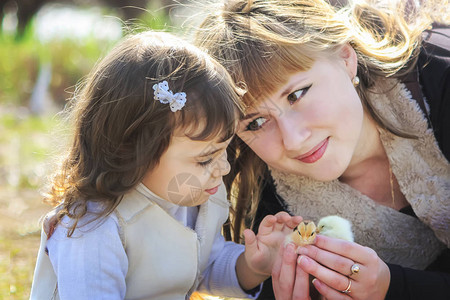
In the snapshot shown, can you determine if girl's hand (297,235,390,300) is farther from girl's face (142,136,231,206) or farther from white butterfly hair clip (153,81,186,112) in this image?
white butterfly hair clip (153,81,186,112)

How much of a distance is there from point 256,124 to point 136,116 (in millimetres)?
407

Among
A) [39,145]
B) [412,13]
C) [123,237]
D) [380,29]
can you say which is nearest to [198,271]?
[123,237]

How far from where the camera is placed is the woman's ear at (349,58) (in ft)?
6.01

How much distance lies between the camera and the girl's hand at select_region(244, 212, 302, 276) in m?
1.76

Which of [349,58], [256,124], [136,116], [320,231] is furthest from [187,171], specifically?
[349,58]

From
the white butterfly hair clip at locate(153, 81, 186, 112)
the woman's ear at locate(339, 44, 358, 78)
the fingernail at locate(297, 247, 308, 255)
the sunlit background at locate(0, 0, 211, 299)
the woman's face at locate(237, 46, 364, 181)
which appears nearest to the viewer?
the white butterfly hair clip at locate(153, 81, 186, 112)

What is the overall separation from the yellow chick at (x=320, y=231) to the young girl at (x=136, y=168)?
0.26 m

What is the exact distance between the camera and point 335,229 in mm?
1673

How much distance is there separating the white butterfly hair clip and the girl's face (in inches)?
3.6

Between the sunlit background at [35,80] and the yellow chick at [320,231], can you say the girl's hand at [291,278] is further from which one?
the sunlit background at [35,80]

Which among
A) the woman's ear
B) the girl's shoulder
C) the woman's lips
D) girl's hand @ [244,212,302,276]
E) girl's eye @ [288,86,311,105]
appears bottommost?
girl's hand @ [244,212,302,276]

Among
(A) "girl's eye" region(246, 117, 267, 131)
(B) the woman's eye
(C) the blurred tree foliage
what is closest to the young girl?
(B) the woman's eye

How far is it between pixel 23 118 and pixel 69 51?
47.4 inches

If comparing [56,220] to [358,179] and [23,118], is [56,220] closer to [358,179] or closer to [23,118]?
[358,179]
